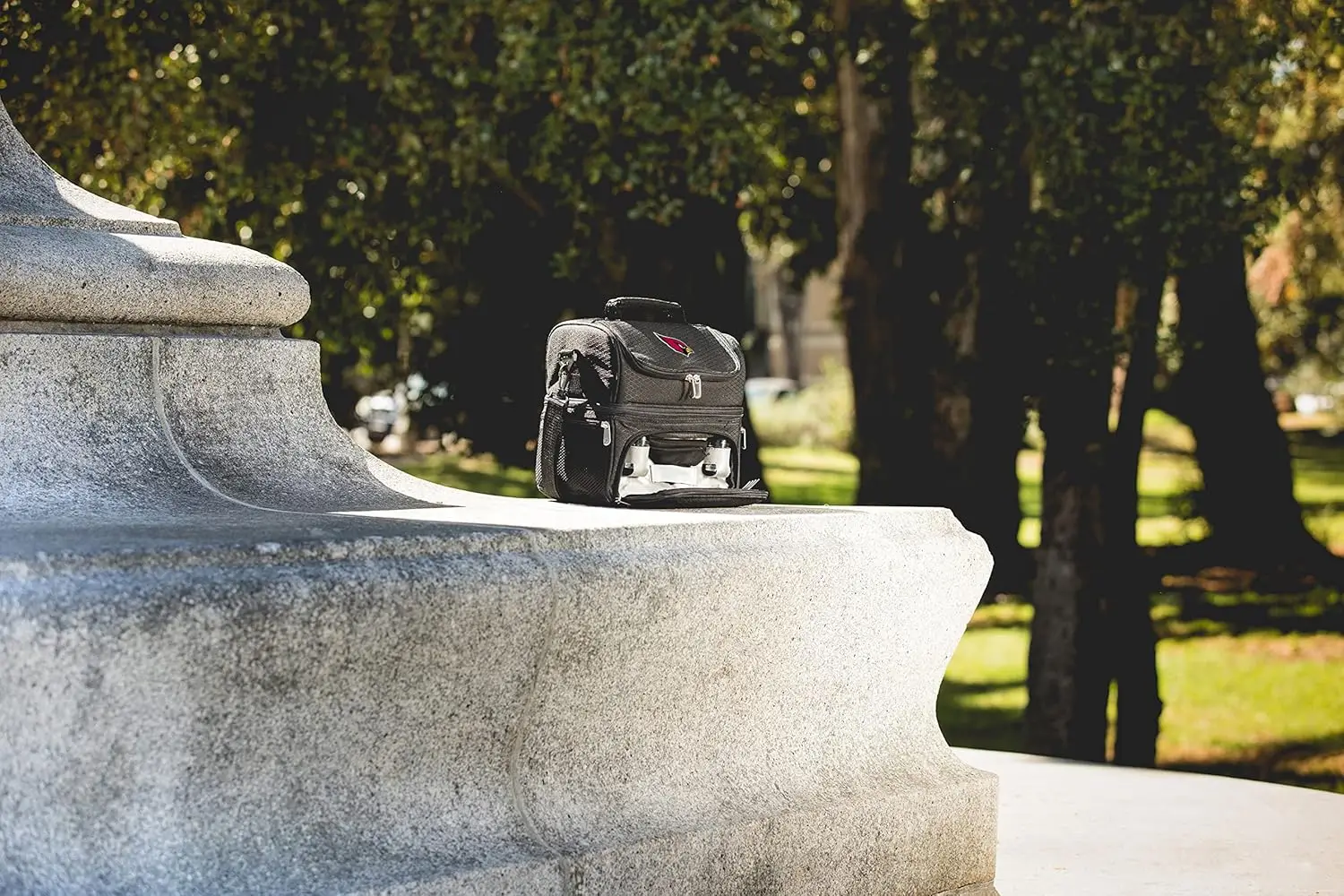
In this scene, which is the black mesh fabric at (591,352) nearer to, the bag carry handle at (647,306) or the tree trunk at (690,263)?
the bag carry handle at (647,306)

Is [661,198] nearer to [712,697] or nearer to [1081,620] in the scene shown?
[1081,620]

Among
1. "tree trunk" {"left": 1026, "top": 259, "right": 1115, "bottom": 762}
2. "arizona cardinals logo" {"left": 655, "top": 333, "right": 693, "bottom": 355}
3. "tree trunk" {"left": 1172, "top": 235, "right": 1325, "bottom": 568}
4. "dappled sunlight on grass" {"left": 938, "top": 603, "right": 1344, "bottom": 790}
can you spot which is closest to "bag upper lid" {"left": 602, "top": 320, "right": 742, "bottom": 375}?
"arizona cardinals logo" {"left": 655, "top": 333, "right": 693, "bottom": 355}

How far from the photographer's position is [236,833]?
3.33m

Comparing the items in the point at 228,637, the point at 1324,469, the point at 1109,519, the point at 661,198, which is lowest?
the point at 1324,469

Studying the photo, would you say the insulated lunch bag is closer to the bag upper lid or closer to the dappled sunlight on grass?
the bag upper lid

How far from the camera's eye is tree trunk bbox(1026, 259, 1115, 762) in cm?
936

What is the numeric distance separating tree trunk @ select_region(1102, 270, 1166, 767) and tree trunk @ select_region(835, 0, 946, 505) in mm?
1652

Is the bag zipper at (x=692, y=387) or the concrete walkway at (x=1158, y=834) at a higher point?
the bag zipper at (x=692, y=387)

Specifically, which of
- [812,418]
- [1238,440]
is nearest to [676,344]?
[1238,440]

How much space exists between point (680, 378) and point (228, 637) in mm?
1988

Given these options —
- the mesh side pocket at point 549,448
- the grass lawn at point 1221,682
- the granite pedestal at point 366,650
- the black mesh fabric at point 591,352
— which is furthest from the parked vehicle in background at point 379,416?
the granite pedestal at point 366,650

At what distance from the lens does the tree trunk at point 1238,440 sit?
16.0 metres

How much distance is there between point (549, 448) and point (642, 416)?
0.36 meters

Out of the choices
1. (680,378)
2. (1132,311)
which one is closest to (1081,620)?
(1132,311)
